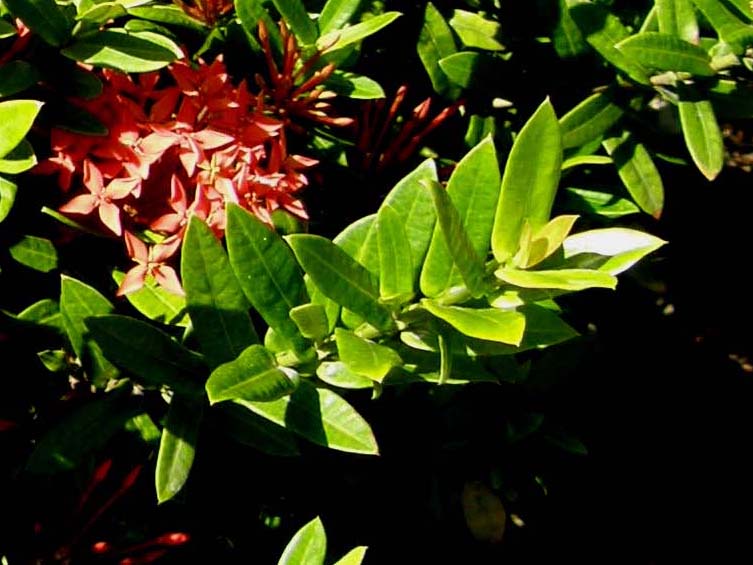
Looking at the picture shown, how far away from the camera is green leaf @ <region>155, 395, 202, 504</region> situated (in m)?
1.33

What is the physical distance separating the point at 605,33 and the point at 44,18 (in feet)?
2.97

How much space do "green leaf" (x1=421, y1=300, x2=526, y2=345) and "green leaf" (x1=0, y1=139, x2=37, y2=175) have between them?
1.76 ft

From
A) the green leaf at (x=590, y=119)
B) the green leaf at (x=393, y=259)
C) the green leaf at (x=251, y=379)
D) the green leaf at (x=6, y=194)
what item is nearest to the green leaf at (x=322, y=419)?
the green leaf at (x=251, y=379)

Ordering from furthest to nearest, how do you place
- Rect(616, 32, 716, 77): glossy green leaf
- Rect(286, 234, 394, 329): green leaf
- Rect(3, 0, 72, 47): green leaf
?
Rect(616, 32, 716, 77): glossy green leaf, Rect(3, 0, 72, 47): green leaf, Rect(286, 234, 394, 329): green leaf

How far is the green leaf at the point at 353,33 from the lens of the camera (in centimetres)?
153

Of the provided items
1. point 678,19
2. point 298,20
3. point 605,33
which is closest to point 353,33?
point 298,20

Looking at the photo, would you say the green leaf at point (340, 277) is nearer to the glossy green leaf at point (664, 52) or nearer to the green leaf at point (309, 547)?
the green leaf at point (309, 547)

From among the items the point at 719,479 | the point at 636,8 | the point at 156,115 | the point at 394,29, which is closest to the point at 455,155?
the point at 394,29

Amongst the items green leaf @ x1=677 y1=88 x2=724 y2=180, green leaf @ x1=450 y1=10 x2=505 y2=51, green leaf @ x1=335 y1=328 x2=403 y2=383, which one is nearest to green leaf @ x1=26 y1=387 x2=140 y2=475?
green leaf @ x1=335 y1=328 x2=403 y2=383

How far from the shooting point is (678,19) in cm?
169

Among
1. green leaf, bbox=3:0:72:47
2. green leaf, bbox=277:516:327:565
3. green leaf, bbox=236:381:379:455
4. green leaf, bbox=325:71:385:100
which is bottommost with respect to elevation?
green leaf, bbox=277:516:327:565

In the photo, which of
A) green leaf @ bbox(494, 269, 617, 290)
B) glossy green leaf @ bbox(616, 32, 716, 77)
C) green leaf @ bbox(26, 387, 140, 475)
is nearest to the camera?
green leaf @ bbox(494, 269, 617, 290)

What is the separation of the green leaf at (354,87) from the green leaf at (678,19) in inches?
18.7

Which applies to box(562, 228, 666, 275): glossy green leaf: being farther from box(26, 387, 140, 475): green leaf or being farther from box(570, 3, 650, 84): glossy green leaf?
box(26, 387, 140, 475): green leaf
